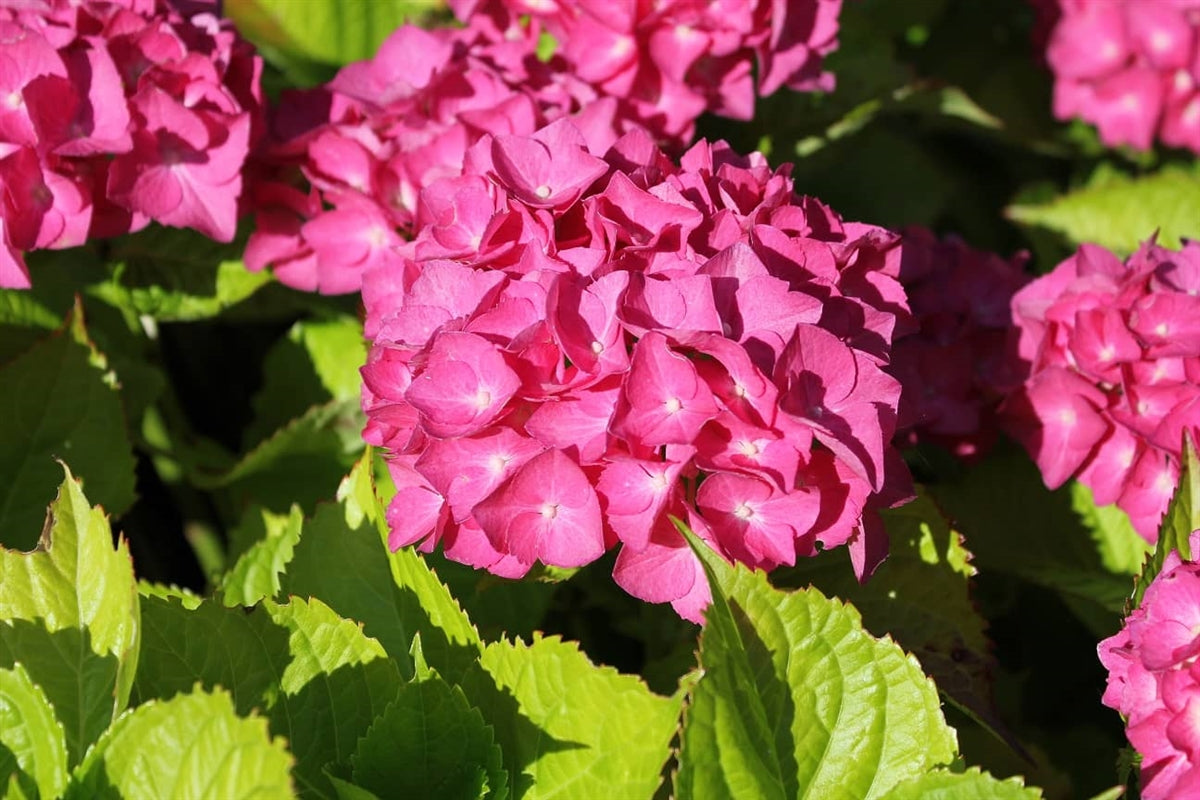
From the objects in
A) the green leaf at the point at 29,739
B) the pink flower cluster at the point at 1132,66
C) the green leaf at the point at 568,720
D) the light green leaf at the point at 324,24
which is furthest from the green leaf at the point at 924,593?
the pink flower cluster at the point at 1132,66

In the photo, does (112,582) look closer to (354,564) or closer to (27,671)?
(27,671)

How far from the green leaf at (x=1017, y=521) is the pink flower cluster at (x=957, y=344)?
5 cm

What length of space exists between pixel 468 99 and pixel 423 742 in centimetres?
56

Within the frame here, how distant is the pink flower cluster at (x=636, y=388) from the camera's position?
2.52ft

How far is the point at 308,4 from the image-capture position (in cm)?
134

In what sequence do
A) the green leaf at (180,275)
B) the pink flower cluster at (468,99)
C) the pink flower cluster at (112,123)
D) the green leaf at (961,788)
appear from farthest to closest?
the green leaf at (180,275) → the pink flower cluster at (468,99) → the pink flower cluster at (112,123) → the green leaf at (961,788)

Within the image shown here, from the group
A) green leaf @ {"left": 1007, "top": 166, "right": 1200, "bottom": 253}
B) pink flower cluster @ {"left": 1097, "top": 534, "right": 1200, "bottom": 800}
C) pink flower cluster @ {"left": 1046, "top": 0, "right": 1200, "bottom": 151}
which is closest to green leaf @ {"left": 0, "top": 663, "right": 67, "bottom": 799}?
pink flower cluster @ {"left": 1097, "top": 534, "right": 1200, "bottom": 800}

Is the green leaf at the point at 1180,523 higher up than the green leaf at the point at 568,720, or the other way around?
the green leaf at the point at 1180,523

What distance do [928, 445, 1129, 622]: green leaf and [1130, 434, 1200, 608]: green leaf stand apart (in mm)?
264

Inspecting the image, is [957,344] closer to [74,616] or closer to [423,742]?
[423,742]

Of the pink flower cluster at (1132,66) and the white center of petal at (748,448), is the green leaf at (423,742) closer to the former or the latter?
the white center of petal at (748,448)

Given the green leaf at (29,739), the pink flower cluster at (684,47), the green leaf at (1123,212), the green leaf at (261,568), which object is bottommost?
the green leaf at (261,568)

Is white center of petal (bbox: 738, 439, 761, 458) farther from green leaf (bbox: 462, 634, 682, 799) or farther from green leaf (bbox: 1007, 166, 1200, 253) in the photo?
green leaf (bbox: 1007, 166, 1200, 253)

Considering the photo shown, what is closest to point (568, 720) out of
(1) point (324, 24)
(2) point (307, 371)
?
(2) point (307, 371)
